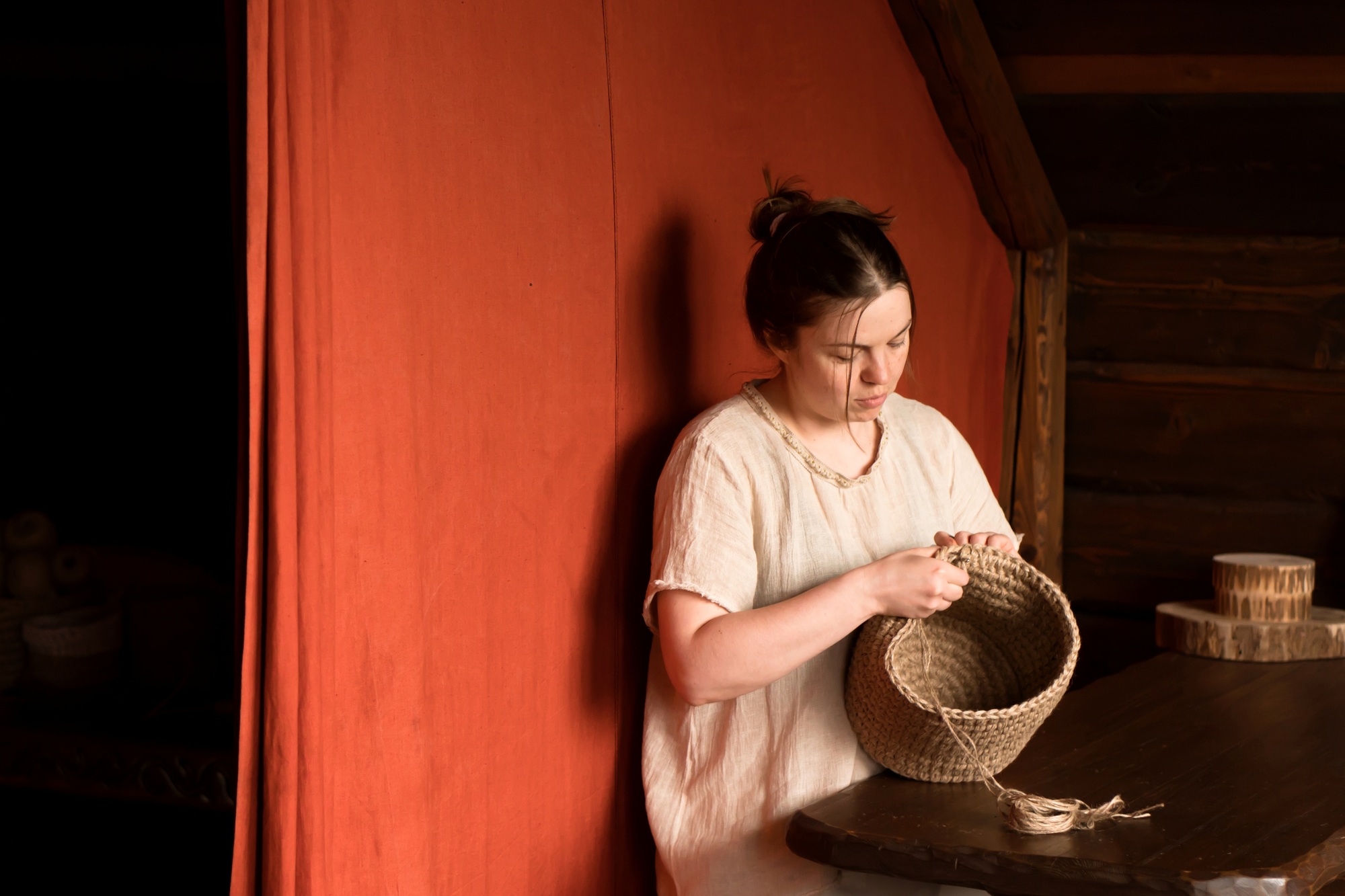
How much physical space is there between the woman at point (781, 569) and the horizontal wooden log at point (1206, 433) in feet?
5.03

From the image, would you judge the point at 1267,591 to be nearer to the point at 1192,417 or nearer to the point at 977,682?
the point at 1192,417

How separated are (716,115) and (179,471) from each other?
4.77 ft

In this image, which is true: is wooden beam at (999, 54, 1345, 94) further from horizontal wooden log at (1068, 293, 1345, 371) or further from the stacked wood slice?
the stacked wood slice

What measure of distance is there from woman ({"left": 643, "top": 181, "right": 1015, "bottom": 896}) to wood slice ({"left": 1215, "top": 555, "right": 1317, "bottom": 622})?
3.43 feet

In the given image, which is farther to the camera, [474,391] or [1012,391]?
[1012,391]

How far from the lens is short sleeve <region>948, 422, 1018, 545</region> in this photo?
69.5 inches

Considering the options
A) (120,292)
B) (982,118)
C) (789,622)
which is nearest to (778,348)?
(789,622)

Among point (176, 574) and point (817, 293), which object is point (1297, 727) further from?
point (176, 574)

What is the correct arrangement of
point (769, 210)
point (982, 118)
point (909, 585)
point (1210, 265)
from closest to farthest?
1. point (909, 585)
2. point (769, 210)
3. point (982, 118)
4. point (1210, 265)

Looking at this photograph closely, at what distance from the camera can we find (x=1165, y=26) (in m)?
2.32

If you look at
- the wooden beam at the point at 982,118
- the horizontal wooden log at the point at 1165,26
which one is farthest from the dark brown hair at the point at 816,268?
the horizontal wooden log at the point at 1165,26

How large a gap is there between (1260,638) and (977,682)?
101 centimetres


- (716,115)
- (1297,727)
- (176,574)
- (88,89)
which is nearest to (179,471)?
(176,574)

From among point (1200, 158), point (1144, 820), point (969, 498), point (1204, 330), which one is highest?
point (1200, 158)
